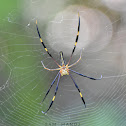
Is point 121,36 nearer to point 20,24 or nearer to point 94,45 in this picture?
point 94,45

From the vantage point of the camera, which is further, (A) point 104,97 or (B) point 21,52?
(A) point 104,97

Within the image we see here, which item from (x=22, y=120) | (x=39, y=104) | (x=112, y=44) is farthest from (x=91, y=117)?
(x=112, y=44)

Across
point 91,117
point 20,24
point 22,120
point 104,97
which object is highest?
point 20,24

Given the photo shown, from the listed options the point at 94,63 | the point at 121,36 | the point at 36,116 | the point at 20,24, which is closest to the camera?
the point at 20,24

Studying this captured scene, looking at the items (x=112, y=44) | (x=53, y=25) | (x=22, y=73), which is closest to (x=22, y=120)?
(x=22, y=73)

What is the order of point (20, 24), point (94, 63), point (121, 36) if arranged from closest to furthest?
point (20, 24)
point (121, 36)
point (94, 63)

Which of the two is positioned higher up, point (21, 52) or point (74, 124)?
point (21, 52)

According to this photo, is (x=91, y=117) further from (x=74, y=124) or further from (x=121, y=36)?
(x=121, y=36)
